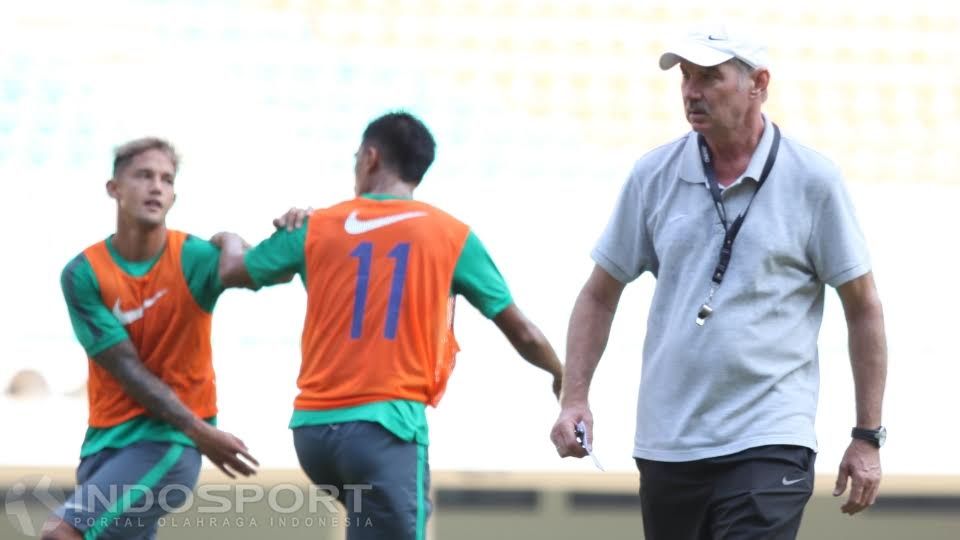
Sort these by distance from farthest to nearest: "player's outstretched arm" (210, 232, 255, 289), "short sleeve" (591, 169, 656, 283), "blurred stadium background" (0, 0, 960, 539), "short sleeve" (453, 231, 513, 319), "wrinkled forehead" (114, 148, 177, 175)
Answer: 1. "blurred stadium background" (0, 0, 960, 539)
2. "wrinkled forehead" (114, 148, 177, 175)
3. "player's outstretched arm" (210, 232, 255, 289)
4. "short sleeve" (453, 231, 513, 319)
5. "short sleeve" (591, 169, 656, 283)

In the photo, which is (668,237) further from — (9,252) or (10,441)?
(9,252)

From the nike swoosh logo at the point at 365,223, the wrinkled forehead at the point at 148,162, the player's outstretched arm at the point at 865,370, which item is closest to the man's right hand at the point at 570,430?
the player's outstretched arm at the point at 865,370

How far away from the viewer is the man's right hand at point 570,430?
330cm

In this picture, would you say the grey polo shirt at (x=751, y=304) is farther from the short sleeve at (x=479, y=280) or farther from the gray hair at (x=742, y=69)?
the short sleeve at (x=479, y=280)

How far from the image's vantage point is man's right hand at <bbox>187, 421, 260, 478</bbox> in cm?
412

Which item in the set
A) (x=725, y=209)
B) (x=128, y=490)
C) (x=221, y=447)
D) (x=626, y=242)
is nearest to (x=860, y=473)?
(x=725, y=209)

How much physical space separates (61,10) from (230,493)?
5497mm

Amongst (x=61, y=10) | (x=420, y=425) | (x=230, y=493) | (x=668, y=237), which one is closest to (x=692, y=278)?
(x=668, y=237)

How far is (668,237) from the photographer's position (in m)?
3.29

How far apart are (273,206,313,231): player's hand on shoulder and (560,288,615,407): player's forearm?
86cm

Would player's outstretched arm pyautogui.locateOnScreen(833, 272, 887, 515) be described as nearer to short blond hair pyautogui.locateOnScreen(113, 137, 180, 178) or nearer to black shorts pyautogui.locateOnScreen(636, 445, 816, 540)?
black shorts pyautogui.locateOnScreen(636, 445, 816, 540)

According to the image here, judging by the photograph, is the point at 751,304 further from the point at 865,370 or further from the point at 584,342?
the point at 584,342

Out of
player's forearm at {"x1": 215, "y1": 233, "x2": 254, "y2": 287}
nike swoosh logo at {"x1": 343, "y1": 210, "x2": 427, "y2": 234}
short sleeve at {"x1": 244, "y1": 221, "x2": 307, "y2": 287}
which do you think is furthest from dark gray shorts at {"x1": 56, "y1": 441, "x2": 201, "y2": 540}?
nike swoosh logo at {"x1": 343, "y1": 210, "x2": 427, "y2": 234}

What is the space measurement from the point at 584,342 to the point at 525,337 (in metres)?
0.70
